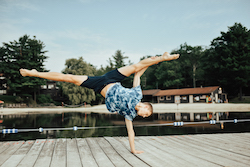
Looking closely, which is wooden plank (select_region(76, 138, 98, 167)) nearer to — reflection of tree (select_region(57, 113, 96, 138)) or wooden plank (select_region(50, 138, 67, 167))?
wooden plank (select_region(50, 138, 67, 167))

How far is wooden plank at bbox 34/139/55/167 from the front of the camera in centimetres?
307

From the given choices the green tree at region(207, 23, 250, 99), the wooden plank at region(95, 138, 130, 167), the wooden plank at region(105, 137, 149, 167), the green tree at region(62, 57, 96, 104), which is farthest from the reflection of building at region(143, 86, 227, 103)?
the wooden plank at region(95, 138, 130, 167)

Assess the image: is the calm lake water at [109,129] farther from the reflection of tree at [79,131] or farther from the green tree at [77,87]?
the green tree at [77,87]

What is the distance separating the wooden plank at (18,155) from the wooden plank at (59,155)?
1.97 ft

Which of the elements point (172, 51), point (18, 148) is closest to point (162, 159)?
point (18, 148)

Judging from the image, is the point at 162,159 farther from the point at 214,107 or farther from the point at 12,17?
the point at 12,17

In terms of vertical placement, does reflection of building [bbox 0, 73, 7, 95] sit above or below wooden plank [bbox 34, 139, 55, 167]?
above

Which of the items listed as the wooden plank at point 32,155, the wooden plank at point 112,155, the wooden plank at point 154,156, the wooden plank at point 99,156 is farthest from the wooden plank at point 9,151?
the wooden plank at point 154,156

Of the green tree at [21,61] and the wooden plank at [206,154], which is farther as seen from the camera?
the green tree at [21,61]

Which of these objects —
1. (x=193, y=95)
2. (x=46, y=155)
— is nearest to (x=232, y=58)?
(x=193, y=95)

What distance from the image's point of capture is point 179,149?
13.0 feet

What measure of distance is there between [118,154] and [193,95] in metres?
36.1

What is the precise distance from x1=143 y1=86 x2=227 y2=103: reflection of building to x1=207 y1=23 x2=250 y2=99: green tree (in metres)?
3.28

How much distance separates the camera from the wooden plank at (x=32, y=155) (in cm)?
309
